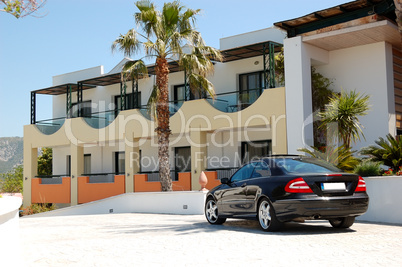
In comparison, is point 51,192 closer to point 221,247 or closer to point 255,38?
point 255,38

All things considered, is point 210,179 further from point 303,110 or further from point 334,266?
point 334,266

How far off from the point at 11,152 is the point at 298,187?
129021 millimetres

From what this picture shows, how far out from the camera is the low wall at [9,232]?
216 inches

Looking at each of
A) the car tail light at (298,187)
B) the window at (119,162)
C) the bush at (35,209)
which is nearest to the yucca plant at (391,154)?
the car tail light at (298,187)

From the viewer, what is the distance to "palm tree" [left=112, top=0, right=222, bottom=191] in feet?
64.2

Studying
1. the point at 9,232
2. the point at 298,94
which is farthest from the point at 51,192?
the point at 9,232

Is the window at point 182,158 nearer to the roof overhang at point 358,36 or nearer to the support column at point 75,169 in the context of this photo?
the support column at point 75,169

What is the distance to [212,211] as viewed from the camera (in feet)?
40.6

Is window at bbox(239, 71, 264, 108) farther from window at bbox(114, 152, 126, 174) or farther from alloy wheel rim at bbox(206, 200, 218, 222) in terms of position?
alloy wheel rim at bbox(206, 200, 218, 222)

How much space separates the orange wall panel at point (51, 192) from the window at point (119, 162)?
309 cm

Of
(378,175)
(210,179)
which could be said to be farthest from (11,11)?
(210,179)

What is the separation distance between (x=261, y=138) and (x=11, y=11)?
1789 cm

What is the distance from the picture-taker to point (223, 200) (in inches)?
465

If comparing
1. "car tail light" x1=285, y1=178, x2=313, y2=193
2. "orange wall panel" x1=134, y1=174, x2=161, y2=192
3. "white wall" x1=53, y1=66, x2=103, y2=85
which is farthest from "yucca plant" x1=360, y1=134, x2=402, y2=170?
"white wall" x1=53, y1=66, x2=103, y2=85
